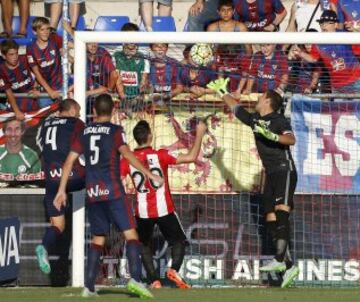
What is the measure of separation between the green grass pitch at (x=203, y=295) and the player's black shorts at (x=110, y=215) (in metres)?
0.67

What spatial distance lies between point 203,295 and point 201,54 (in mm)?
3309

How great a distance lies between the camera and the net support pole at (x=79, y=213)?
13625 millimetres

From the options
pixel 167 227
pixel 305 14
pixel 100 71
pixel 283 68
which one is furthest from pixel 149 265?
pixel 305 14

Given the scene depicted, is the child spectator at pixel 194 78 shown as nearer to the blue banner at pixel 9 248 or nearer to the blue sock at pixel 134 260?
the blue banner at pixel 9 248

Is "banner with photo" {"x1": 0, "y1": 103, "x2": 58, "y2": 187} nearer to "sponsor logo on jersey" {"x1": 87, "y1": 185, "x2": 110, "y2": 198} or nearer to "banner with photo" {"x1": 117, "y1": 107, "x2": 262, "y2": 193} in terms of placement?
"banner with photo" {"x1": 117, "y1": 107, "x2": 262, "y2": 193}

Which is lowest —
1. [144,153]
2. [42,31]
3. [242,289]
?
[242,289]

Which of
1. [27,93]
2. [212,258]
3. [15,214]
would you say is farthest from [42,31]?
[212,258]

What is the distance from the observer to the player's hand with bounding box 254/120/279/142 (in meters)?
13.1

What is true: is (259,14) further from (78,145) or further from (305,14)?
(78,145)

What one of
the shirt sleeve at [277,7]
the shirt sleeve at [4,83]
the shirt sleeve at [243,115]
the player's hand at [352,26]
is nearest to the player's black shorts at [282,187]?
the shirt sleeve at [243,115]

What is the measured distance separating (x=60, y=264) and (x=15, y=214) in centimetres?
80

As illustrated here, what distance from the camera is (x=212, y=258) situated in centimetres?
1443

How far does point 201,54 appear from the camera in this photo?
14445 mm

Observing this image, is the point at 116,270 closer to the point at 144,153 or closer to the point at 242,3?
the point at 144,153
